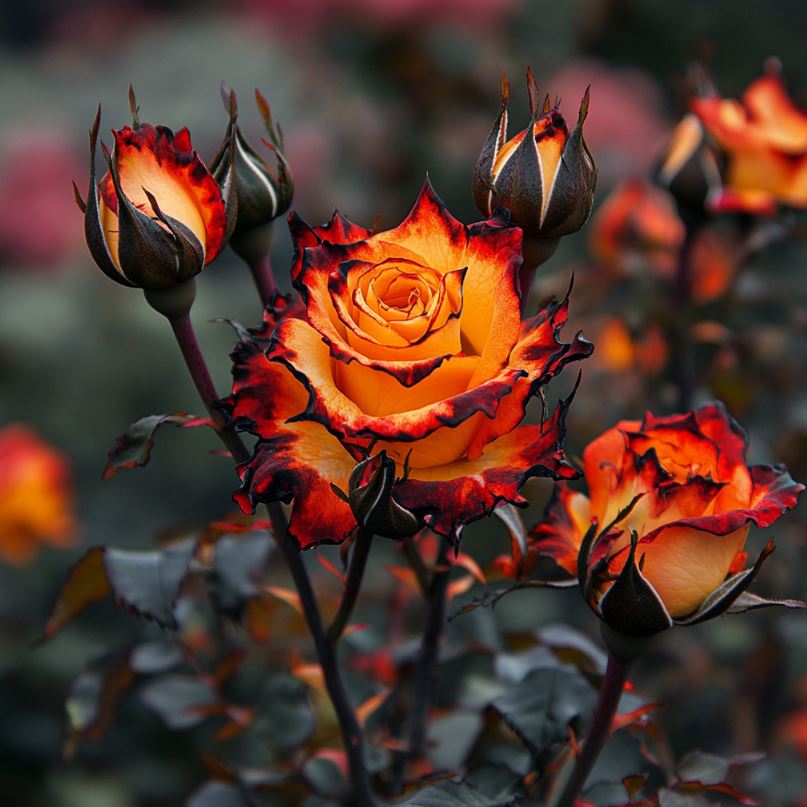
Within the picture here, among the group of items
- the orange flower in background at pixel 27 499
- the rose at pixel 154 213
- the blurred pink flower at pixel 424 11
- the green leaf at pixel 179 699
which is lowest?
the orange flower in background at pixel 27 499

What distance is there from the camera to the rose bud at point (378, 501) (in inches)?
13.2

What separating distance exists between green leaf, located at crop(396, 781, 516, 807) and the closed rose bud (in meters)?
0.22

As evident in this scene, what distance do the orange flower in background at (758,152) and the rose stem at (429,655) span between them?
35 centimetres

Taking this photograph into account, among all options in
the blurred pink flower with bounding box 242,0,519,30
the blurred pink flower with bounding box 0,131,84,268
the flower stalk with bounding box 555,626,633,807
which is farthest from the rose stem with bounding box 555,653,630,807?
the blurred pink flower with bounding box 0,131,84,268

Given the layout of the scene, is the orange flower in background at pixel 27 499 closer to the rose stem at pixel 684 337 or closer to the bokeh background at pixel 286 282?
the bokeh background at pixel 286 282

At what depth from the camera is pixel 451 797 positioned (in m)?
0.41

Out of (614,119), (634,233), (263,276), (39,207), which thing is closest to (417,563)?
(263,276)

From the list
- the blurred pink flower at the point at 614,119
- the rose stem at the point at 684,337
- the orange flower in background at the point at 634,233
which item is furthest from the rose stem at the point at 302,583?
the blurred pink flower at the point at 614,119

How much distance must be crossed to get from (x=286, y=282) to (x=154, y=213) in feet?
4.33

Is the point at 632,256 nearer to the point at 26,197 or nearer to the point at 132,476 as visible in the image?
the point at 132,476

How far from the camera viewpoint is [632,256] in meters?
0.85

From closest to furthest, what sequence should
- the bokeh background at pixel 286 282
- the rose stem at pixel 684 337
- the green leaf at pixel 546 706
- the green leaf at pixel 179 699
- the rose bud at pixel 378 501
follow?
the rose bud at pixel 378 501, the green leaf at pixel 546 706, the green leaf at pixel 179 699, the rose stem at pixel 684 337, the bokeh background at pixel 286 282

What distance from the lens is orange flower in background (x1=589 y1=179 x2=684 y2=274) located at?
33.9 inches

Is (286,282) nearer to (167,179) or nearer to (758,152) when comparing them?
(758,152)
